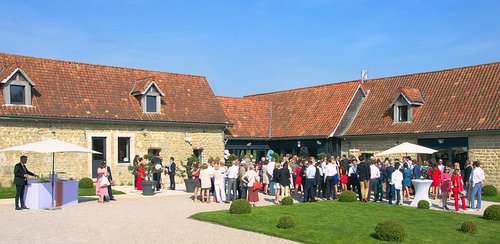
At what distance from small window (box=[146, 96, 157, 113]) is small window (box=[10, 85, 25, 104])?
6.52 metres

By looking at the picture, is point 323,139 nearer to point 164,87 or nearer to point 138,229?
point 164,87

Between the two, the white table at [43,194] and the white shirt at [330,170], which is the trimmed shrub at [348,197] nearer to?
the white shirt at [330,170]

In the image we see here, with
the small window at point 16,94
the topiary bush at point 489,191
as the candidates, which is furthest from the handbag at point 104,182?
the topiary bush at point 489,191

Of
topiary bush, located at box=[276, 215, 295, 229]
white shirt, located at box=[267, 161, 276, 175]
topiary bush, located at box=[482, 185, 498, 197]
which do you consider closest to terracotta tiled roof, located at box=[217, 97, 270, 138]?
white shirt, located at box=[267, 161, 276, 175]

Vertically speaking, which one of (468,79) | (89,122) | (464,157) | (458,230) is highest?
(468,79)

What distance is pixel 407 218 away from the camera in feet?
54.2

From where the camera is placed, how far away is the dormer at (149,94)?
29.6 metres

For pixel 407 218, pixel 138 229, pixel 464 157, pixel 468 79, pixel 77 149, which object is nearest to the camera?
pixel 138 229

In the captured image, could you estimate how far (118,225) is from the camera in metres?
14.7

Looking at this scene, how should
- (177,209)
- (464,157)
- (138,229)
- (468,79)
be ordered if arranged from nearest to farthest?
1. (138,229)
2. (177,209)
3. (464,157)
4. (468,79)

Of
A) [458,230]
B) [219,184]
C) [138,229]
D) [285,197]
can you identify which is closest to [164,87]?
[219,184]

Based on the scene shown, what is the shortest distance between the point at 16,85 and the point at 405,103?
1942 centimetres

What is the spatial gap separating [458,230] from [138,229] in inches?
326

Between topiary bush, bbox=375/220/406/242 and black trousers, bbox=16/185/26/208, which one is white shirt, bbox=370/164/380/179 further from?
black trousers, bbox=16/185/26/208
